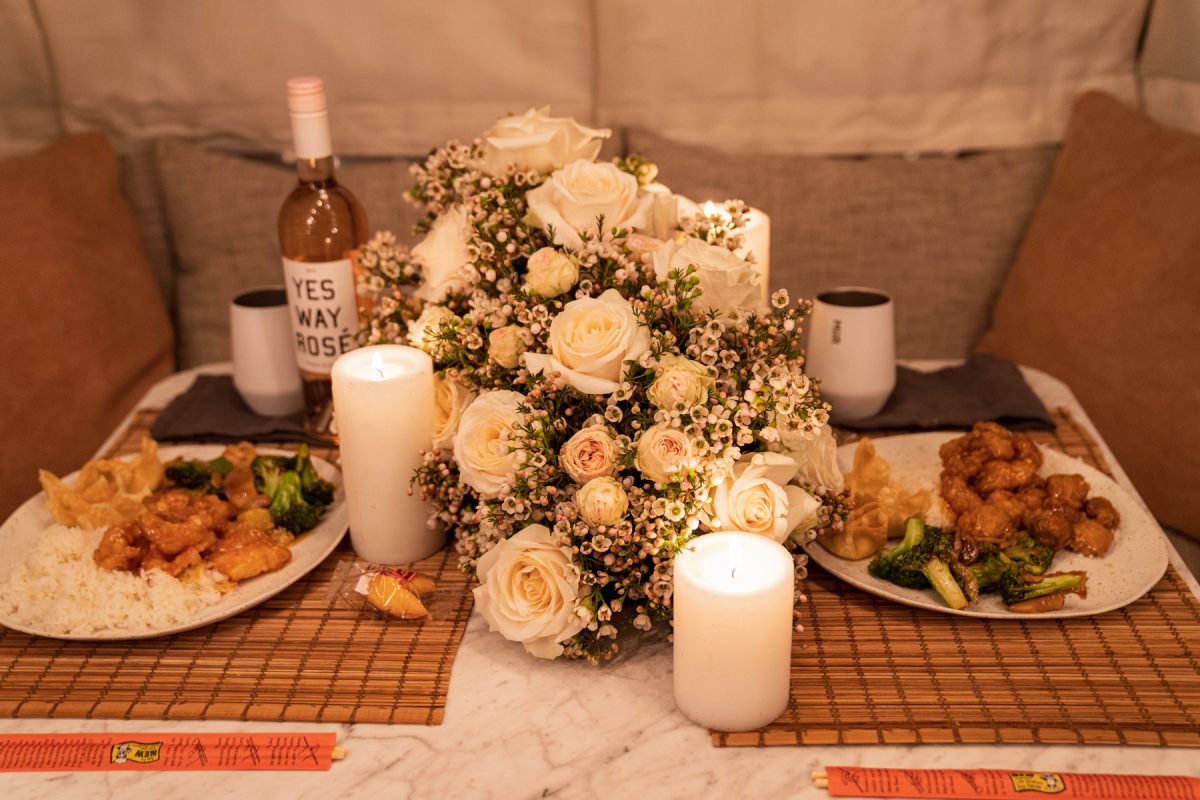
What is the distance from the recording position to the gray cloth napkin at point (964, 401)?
144 cm

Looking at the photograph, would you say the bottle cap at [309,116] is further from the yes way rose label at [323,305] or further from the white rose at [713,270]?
the white rose at [713,270]

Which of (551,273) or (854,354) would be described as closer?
(551,273)

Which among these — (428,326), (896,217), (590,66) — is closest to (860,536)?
(428,326)

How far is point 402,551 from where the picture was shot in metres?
1.16

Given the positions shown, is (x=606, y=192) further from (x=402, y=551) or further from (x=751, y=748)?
(x=751, y=748)

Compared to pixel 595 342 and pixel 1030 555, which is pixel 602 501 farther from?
pixel 1030 555

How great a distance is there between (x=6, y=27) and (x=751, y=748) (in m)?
2.02

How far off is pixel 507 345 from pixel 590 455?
16cm

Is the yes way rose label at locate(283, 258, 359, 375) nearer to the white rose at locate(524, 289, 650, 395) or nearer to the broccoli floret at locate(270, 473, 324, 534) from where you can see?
the broccoli floret at locate(270, 473, 324, 534)

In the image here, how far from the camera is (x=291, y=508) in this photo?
1196 millimetres

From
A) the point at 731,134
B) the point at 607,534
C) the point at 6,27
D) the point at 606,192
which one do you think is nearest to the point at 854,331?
the point at 606,192

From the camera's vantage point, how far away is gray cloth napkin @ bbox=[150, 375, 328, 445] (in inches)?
57.5

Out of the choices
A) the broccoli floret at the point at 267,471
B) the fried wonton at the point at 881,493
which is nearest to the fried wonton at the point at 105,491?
the broccoli floret at the point at 267,471

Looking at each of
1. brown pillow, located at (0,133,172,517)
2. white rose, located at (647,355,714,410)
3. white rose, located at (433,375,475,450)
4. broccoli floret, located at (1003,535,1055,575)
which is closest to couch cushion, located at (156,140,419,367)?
brown pillow, located at (0,133,172,517)
